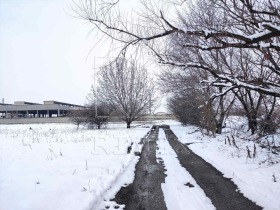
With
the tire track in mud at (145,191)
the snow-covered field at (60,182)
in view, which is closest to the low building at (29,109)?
the snow-covered field at (60,182)

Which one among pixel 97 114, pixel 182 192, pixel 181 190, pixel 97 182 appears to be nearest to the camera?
pixel 182 192

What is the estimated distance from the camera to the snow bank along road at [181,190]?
5.29 metres

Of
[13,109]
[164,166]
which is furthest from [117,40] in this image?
[13,109]

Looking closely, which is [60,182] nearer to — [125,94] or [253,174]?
[253,174]

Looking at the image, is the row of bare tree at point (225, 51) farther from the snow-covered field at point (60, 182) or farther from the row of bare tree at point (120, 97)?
the row of bare tree at point (120, 97)

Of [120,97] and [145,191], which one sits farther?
[120,97]

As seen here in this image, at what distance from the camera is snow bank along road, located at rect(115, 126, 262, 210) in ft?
17.4

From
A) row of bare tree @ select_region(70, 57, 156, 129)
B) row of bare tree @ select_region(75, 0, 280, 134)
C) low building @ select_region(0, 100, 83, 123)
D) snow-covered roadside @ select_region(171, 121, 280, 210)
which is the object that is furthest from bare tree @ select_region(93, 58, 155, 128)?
low building @ select_region(0, 100, 83, 123)

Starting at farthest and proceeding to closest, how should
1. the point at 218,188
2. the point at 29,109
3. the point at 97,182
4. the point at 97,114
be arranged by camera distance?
1. the point at 29,109
2. the point at 97,114
3. the point at 97,182
4. the point at 218,188

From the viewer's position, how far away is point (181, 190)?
6273 millimetres

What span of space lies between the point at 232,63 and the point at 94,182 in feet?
41.3

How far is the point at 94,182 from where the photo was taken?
259 inches

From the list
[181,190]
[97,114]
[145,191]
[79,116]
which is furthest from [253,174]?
[79,116]

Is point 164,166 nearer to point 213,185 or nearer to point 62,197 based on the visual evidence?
point 213,185
